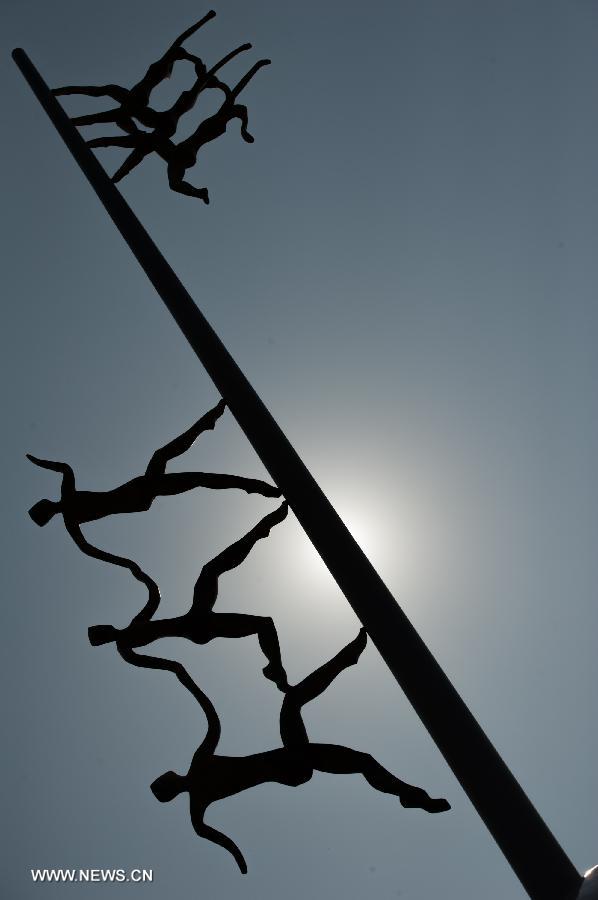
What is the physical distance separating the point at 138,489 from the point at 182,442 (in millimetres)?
284

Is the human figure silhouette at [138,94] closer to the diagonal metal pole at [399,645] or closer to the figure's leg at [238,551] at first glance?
the diagonal metal pole at [399,645]

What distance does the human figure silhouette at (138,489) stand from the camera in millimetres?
2965

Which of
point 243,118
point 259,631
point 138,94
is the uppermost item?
point 138,94

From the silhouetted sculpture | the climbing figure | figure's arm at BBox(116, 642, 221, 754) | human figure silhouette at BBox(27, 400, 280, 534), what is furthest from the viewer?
the climbing figure

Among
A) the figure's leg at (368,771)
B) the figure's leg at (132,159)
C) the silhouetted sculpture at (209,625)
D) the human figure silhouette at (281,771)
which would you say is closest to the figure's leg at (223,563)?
the silhouetted sculpture at (209,625)

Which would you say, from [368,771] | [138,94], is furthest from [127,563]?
[138,94]

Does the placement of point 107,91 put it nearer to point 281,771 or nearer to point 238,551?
point 238,551

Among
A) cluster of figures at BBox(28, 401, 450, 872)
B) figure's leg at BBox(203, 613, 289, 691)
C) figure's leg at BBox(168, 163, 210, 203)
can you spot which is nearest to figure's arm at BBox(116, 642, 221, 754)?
cluster of figures at BBox(28, 401, 450, 872)

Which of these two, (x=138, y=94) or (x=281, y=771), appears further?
(x=138, y=94)

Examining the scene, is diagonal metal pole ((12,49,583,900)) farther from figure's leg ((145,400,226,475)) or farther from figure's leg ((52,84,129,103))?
figure's leg ((52,84,129,103))

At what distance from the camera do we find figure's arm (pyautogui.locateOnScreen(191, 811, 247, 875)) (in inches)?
98.7

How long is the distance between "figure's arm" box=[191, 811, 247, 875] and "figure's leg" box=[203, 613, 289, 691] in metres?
0.53

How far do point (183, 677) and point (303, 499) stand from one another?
87 centimetres

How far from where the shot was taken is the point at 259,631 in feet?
9.34
